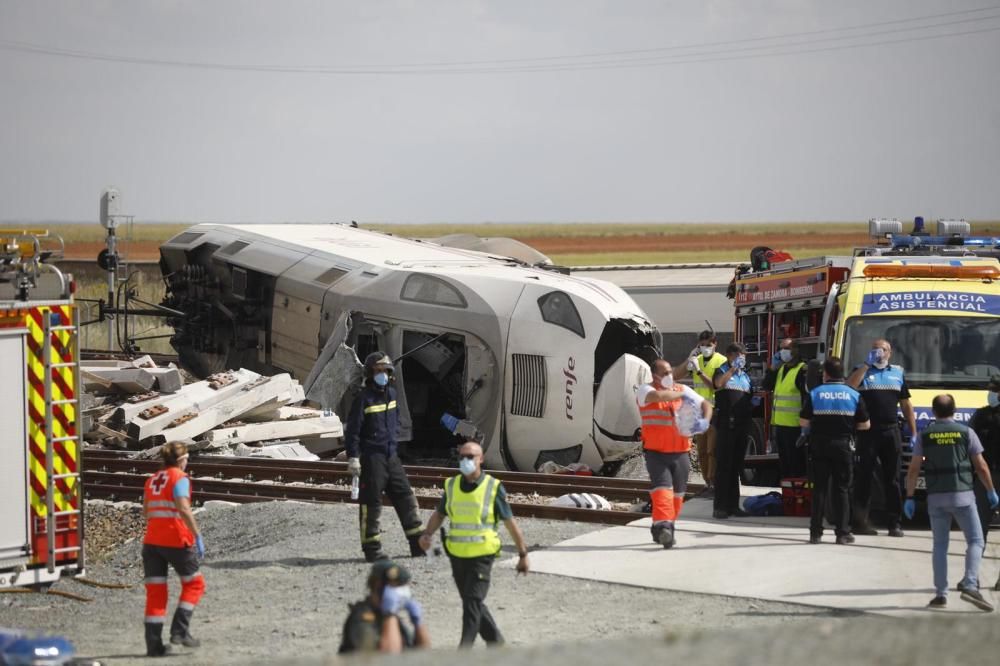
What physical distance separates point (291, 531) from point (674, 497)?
3.91 meters

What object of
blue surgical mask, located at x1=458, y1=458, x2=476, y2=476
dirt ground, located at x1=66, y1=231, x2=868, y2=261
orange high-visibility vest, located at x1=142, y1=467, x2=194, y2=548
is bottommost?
orange high-visibility vest, located at x1=142, y1=467, x2=194, y2=548

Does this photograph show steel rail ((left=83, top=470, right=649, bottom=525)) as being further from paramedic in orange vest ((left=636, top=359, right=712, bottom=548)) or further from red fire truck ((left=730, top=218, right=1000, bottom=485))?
red fire truck ((left=730, top=218, right=1000, bottom=485))

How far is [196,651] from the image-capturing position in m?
9.55

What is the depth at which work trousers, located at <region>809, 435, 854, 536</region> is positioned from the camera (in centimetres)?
1211

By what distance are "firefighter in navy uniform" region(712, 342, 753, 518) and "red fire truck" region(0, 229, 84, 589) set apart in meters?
6.52

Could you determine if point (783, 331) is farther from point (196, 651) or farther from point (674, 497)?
point (196, 651)

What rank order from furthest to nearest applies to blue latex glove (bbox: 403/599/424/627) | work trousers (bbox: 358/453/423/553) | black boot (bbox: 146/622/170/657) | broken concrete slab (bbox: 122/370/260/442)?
broken concrete slab (bbox: 122/370/260/442)
work trousers (bbox: 358/453/423/553)
black boot (bbox: 146/622/170/657)
blue latex glove (bbox: 403/599/424/627)

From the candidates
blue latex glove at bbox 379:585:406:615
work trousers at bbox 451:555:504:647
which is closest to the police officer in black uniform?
work trousers at bbox 451:555:504:647

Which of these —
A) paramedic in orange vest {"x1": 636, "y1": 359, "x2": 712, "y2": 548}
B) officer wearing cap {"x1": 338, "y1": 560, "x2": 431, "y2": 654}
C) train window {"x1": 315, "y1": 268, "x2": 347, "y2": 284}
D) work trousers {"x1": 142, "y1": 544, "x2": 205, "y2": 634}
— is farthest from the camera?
train window {"x1": 315, "y1": 268, "x2": 347, "y2": 284}

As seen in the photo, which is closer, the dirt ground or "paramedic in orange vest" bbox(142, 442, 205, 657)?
"paramedic in orange vest" bbox(142, 442, 205, 657)

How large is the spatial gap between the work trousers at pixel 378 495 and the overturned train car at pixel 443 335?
19.3 feet

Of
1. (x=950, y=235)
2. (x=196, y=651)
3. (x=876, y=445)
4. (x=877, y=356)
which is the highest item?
(x=950, y=235)

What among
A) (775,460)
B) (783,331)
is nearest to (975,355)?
(775,460)

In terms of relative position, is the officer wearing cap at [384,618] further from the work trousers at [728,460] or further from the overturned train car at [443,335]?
the overturned train car at [443,335]
